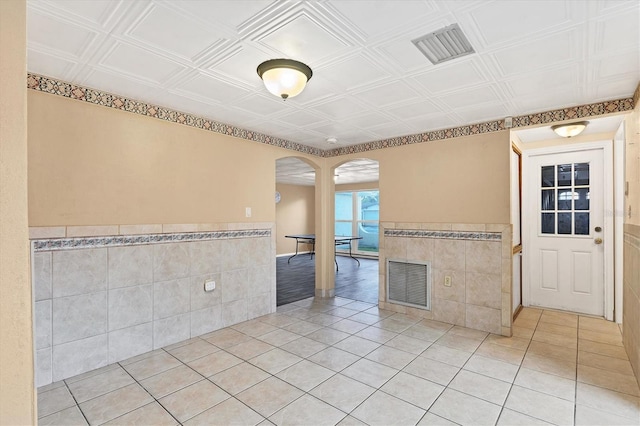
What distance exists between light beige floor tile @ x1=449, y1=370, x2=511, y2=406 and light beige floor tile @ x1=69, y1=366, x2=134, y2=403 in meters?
2.53

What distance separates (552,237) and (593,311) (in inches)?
39.3

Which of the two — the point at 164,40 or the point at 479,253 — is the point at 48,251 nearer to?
the point at 164,40

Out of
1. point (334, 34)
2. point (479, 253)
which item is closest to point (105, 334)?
point (334, 34)

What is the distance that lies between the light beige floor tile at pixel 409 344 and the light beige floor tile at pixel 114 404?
2.15m

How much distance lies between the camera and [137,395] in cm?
226

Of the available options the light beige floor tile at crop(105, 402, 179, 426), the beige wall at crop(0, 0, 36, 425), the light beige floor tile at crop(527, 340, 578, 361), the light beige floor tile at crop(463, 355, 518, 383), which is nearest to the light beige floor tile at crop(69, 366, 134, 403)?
the light beige floor tile at crop(105, 402, 179, 426)

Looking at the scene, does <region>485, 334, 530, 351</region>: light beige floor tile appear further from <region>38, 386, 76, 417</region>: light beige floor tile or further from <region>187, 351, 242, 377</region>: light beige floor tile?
<region>38, 386, 76, 417</region>: light beige floor tile

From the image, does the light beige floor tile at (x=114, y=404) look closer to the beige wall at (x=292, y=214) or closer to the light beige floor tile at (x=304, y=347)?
the light beige floor tile at (x=304, y=347)

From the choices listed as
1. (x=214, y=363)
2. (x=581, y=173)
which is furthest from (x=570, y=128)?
(x=214, y=363)

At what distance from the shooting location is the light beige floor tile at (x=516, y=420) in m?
1.94

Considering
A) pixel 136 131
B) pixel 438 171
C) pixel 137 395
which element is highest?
pixel 136 131

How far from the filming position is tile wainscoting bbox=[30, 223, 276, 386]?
8.06 feet

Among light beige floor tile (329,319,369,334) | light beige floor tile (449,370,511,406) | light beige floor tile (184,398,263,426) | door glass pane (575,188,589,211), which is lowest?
light beige floor tile (329,319,369,334)

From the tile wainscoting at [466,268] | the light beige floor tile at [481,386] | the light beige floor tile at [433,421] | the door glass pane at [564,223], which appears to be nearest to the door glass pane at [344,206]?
the tile wainscoting at [466,268]
